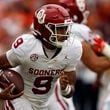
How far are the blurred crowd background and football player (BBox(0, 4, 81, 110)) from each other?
10.9 feet

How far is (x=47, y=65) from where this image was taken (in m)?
5.92

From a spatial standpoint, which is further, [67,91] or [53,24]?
[67,91]

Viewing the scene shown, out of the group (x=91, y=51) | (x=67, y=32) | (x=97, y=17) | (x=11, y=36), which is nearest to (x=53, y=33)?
(x=67, y=32)

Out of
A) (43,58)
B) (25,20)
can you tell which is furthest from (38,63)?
(25,20)

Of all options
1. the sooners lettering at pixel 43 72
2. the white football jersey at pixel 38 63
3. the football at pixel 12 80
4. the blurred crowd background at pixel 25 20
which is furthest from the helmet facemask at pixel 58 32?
the blurred crowd background at pixel 25 20

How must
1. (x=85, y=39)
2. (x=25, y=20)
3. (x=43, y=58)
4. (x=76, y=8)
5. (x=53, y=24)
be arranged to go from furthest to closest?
(x=25, y=20)
(x=76, y=8)
(x=85, y=39)
(x=43, y=58)
(x=53, y=24)

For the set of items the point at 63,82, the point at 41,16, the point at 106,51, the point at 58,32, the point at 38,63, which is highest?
the point at 41,16

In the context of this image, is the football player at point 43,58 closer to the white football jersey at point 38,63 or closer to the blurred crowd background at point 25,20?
the white football jersey at point 38,63

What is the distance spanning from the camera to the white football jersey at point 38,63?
19.0 feet

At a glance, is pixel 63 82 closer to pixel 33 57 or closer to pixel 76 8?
pixel 33 57

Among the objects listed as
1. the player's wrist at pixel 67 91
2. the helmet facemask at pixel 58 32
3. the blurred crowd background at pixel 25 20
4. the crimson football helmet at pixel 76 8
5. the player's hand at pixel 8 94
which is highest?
the helmet facemask at pixel 58 32

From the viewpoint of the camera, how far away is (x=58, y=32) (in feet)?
18.9

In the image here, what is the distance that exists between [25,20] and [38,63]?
5.33m

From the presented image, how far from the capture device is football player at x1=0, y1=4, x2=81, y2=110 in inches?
227
